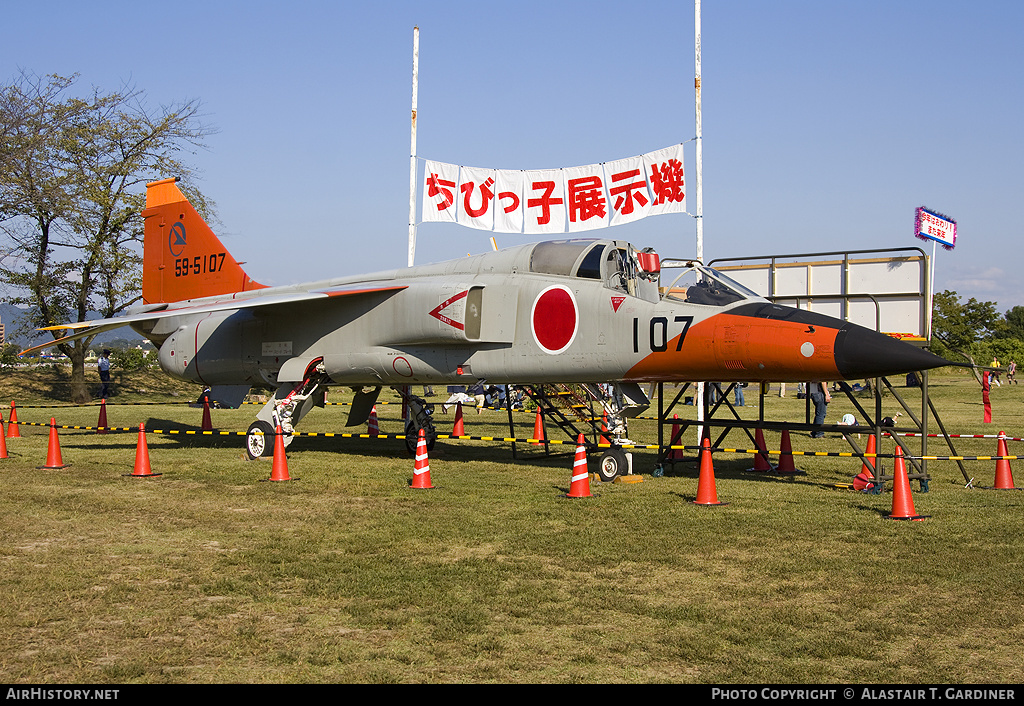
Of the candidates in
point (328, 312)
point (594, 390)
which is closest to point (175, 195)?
point (328, 312)

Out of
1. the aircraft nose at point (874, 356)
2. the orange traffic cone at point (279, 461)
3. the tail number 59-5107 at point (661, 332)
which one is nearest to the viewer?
the aircraft nose at point (874, 356)

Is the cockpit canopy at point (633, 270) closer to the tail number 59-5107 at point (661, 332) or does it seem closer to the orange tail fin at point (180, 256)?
Result: the tail number 59-5107 at point (661, 332)

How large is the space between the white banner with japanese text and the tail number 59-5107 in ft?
27.7

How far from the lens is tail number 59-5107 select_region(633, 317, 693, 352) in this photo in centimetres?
1148

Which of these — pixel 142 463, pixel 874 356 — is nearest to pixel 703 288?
pixel 874 356

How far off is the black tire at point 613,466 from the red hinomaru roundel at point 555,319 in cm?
165

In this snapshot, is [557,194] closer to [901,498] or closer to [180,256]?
[180,256]

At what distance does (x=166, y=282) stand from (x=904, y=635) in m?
16.3

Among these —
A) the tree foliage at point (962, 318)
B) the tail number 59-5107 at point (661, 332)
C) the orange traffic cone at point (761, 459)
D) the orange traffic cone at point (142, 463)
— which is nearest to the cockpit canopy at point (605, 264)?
the tail number 59-5107 at point (661, 332)

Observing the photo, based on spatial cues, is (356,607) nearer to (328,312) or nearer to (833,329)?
(833,329)

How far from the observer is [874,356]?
395 inches

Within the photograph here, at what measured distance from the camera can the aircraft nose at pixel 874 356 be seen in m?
9.84

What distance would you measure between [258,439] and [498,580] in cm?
884
